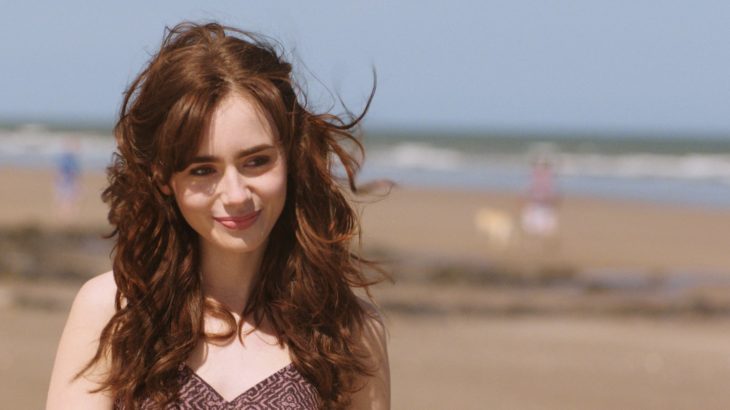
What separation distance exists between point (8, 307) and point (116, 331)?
8240 millimetres

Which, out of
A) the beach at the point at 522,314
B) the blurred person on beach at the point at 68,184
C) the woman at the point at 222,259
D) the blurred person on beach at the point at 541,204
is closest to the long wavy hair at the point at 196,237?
the woman at the point at 222,259

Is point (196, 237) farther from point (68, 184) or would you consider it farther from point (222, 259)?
point (68, 184)

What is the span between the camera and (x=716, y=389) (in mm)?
8633

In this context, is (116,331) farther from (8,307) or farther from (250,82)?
(8,307)

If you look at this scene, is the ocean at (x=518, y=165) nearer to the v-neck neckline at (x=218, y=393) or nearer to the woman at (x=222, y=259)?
the woman at (x=222, y=259)

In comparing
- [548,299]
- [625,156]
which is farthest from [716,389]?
[625,156]

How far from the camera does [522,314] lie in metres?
11.4

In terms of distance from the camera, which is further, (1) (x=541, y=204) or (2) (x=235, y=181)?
(1) (x=541, y=204)

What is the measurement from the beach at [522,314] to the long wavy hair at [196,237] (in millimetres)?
348

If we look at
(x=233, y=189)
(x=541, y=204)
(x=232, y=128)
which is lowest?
(x=541, y=204)

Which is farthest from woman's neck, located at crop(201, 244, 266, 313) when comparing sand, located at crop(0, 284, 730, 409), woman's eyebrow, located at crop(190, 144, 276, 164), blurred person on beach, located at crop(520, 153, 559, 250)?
blurred person on beach, located at crop(520, 153, 559, 250)

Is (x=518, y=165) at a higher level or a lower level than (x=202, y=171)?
lower

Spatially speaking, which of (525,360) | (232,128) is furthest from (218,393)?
(525,360)

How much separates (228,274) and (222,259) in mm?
36
